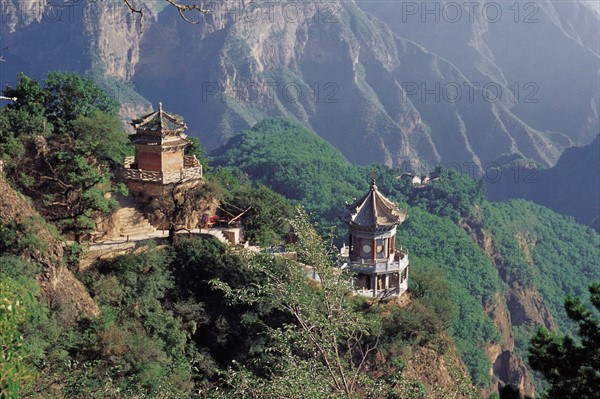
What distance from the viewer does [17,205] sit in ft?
89.7

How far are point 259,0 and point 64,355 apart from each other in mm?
146052

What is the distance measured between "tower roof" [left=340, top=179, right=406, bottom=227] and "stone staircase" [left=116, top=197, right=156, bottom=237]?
8154 millimetres

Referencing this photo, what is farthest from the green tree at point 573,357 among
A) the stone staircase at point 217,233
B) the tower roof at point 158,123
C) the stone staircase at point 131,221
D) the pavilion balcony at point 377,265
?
the tower roof at point 158,123

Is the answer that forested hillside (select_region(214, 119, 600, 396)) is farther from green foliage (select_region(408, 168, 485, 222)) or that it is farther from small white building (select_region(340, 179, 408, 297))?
small white building (select_region(340, 179, 408, 297))

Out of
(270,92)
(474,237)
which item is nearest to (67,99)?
(474,237)

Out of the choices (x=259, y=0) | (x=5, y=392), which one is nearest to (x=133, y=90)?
(x=259, y=0)

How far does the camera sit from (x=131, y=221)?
108 ft

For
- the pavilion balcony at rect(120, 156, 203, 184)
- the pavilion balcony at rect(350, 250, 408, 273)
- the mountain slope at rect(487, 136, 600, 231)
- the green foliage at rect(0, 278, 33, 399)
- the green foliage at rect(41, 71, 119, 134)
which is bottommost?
the green foliage at rect(0, 278, 33, 399)

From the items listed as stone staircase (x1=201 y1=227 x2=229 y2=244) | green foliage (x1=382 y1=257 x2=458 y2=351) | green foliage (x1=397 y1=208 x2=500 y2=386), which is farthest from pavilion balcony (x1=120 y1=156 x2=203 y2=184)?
green foliage (x1=397 y1=208 x2=500 y2=386)

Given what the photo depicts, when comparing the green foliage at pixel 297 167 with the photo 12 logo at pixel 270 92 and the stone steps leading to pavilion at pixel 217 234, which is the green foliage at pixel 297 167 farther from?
the photo 12 logo at pixel 270 92

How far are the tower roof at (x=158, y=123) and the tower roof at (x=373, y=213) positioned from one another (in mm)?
7902

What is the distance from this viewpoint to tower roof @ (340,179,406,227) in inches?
1372

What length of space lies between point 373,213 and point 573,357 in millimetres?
18324

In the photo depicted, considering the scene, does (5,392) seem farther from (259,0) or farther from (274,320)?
(259,0)
